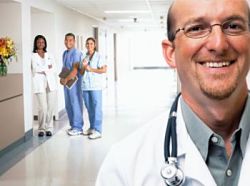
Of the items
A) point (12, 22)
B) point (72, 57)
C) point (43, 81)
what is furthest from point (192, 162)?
point (12, 22)

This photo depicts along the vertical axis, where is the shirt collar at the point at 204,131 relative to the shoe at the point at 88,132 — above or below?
above

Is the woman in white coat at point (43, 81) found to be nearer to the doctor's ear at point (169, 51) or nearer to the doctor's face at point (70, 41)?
the doctor's face at point (70, 41)

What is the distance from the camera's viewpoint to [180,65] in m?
1.06

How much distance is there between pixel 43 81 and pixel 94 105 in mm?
867

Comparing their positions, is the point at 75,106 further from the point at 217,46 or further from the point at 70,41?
the point at 217,46

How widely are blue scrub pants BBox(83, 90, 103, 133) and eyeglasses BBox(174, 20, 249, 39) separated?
210 inches

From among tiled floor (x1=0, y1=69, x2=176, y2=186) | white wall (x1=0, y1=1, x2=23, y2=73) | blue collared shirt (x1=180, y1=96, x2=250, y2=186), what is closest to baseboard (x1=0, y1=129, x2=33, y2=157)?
tiled floor (x1=0, y1=69, x2=176, y2=186)

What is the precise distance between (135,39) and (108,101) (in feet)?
46.2

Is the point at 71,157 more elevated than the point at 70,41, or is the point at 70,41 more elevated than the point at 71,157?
the point at 70,41

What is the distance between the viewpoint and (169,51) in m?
1.13

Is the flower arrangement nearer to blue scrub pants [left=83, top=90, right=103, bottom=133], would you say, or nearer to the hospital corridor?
the hospital corridor

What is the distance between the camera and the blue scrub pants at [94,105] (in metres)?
6.36

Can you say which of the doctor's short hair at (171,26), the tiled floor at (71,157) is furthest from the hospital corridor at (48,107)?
the doctor's short hair at (171,26)

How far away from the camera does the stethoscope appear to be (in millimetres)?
970
